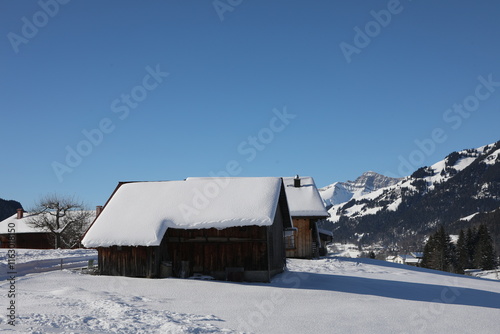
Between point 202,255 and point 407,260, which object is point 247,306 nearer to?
point 202,255

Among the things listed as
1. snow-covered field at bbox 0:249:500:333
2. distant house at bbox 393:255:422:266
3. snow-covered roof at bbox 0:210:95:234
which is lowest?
distant house at bbox 393:255:422:266

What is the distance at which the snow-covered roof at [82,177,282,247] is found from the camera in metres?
23.8

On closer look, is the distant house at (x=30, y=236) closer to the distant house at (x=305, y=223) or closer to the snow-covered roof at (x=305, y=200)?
the snow-covered roof at (x=305, y=200)

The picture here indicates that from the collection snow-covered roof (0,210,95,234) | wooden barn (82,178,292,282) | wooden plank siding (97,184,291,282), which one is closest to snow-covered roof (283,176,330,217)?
→ wooden barn (82,178,292,282)

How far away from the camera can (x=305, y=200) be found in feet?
137

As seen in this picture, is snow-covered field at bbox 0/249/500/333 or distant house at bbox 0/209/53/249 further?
Answer: distant house at bbox 0/209/53/249

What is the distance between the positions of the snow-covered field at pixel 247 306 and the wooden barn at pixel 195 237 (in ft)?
3.98

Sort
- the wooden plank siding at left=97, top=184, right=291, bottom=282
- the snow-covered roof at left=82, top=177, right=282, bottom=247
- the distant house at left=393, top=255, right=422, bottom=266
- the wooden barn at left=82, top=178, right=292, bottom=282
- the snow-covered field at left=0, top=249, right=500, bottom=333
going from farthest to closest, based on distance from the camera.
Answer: the distant house at left=393, top=255, right=422, bottom=266 → the wooden plank siding at left=97, top=184, right=291, bottom=282 → the wooden barn at left=82, top=178, right=292, bottom=282 → the snow-covered roof at left=82, top=177, right=282, bottom=247 → the snow-covered field at left=0, top=249, right=500, bottom=333

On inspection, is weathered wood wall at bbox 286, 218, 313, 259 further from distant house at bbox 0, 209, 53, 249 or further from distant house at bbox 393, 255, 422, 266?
distant house at bbox 393, 255, 422, 266

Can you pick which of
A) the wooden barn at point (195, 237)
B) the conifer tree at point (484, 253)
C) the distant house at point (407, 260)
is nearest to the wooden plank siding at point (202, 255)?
the wooden barn at point (195, 237)

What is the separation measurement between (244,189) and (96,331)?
49.5 ft

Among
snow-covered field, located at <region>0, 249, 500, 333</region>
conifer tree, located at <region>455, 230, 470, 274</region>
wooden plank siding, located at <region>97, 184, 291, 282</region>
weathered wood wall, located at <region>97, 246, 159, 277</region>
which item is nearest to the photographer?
snow-covered field, located at <region>0, 249, 500, 333</region>

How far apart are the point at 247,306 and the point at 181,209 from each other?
30.7 ft

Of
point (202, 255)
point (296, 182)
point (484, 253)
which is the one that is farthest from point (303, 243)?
point (484, 253)
